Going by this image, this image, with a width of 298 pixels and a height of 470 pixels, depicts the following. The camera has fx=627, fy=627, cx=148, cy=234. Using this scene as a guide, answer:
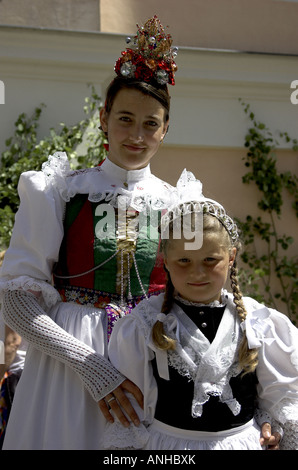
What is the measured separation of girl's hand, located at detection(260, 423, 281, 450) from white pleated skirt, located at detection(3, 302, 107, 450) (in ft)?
1.54

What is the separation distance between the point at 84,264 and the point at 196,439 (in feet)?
2.08

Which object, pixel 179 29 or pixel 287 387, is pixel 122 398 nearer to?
pixel 287 387

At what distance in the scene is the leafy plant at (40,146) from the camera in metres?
3.97

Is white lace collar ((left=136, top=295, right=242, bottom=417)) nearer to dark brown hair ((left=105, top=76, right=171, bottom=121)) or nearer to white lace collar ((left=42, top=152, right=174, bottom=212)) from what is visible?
white lace collar ((left=42, top=152, right=174, bottom=212))

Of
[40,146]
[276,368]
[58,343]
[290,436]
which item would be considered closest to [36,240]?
[58,343]

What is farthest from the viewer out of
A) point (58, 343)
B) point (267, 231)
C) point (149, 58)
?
point (267, 231)

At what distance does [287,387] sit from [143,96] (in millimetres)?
1008

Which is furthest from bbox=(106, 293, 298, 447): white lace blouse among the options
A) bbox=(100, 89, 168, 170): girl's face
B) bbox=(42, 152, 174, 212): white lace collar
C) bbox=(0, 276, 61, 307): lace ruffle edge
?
bbox=(100, 89, 168, 170): girl's face

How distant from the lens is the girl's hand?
1.80 m

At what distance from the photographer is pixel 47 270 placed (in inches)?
77.5

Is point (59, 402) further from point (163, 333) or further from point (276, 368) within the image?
point (276, 368)

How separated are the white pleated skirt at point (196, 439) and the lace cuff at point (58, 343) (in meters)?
0.18

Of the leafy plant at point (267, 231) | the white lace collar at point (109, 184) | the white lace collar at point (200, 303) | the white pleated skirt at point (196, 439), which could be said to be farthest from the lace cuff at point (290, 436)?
the leafy plant at point (267, 231)

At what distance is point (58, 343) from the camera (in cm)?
185
